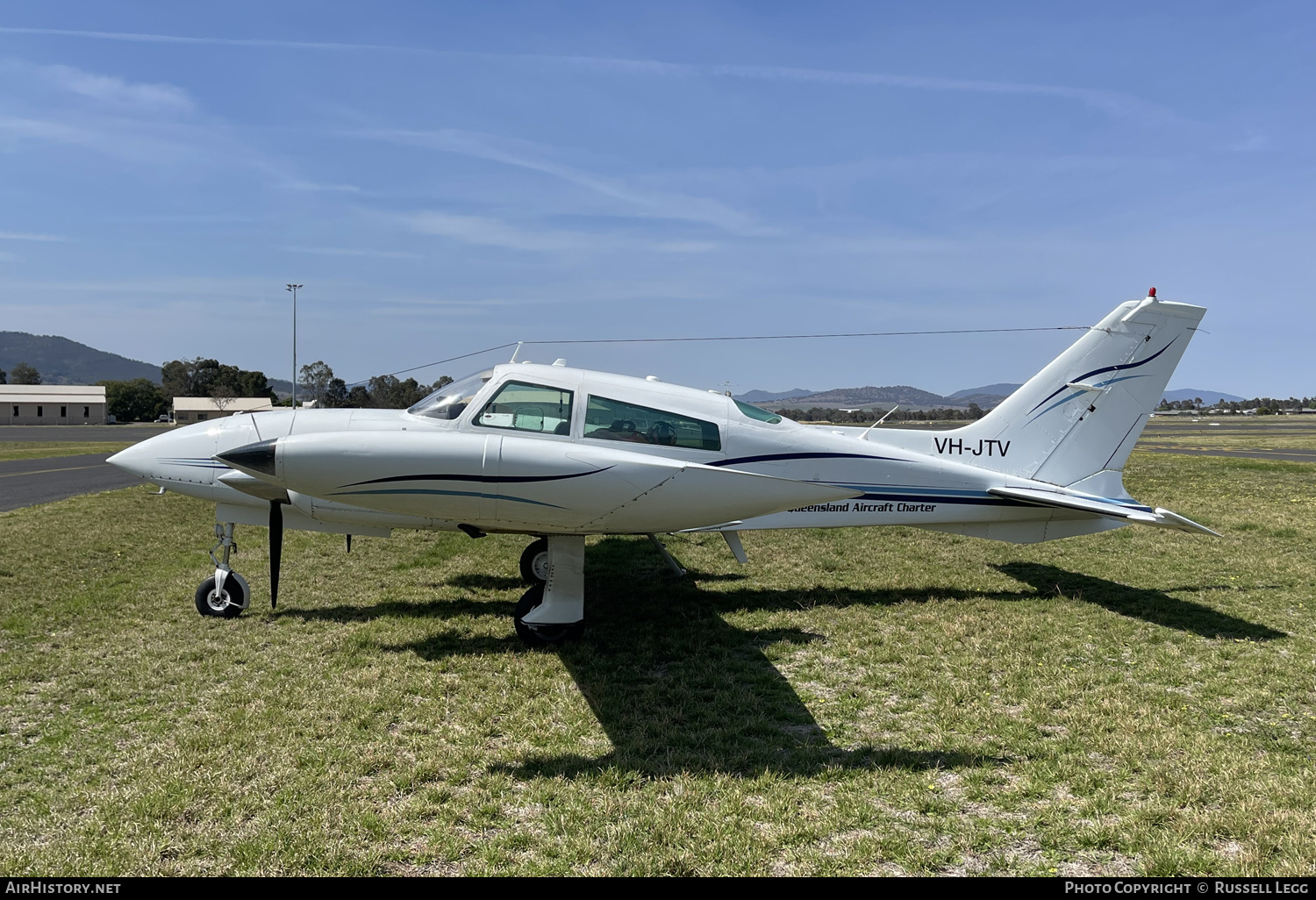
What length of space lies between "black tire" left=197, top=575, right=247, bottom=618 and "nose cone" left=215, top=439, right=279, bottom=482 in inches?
128

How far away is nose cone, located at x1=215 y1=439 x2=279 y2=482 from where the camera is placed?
5.59 metres

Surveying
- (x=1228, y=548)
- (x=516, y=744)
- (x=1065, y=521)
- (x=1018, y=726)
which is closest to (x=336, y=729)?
(x=516, y=744)

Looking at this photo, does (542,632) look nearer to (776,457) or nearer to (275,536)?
(275,536)

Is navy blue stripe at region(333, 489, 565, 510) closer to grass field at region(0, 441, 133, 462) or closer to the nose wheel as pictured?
the nose wheel

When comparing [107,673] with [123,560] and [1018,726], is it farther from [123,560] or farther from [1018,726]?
[1018,726]

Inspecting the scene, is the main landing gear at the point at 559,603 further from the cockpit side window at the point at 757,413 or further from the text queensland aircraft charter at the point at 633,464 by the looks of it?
the cockpit side window at the point at 757,413

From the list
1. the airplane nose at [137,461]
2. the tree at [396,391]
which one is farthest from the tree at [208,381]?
the airplane nose at [137,461]

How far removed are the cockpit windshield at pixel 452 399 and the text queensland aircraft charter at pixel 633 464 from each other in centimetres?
→ 3

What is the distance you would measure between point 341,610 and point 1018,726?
23.5 ft

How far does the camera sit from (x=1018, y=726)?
5500 millimetres

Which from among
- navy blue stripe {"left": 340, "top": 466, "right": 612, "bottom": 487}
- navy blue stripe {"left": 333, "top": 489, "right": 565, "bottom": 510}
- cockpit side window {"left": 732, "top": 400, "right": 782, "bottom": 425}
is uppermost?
cockpit side window {"left": 732, "top": 400, "right": 782, "bottom": 425}

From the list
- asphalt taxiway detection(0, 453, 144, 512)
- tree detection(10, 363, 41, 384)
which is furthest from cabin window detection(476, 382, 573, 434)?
tree detection(10, 363, 41, 384)

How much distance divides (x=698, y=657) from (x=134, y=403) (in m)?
105
